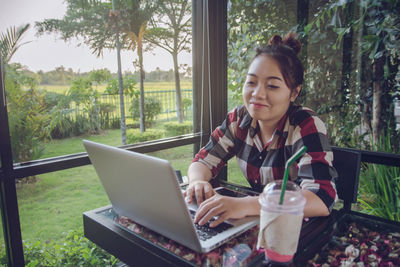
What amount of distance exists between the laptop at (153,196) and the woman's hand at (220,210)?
19 millimetres

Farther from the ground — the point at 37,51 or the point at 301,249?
the point at 37,51

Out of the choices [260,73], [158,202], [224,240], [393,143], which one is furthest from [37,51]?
[393,143]

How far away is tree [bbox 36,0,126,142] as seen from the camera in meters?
1.74

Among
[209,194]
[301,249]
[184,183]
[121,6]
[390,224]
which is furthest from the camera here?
[121,6]

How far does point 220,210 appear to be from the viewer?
2.92 ft

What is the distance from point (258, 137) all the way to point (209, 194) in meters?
0.44

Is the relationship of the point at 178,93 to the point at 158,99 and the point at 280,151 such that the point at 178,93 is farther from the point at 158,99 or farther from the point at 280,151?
the point at 280,151

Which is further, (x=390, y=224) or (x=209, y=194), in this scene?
(x=209, y=194)

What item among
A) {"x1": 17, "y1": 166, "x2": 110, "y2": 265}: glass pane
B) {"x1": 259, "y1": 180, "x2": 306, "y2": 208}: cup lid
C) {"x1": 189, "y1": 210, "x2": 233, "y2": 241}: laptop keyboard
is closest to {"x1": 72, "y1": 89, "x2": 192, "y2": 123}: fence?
{"x1": 17, "y1": 166, "x2": 110, "y2": 265}: glass pane

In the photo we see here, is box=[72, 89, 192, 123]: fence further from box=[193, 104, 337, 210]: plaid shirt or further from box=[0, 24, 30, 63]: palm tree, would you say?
box=[193, 104, 337, 210]: plaid shirt

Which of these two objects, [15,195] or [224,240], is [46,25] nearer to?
[15,195]

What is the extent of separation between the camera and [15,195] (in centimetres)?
136

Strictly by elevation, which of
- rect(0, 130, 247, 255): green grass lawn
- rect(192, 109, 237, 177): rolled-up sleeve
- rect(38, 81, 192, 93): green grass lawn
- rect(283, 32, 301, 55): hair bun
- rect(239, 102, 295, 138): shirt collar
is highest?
rect(283, 32, 301, 55): hair bun

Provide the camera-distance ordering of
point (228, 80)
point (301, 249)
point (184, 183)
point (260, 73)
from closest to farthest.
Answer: point (301, 249), point (260, 73), point (184, 183), point (228, 80)
